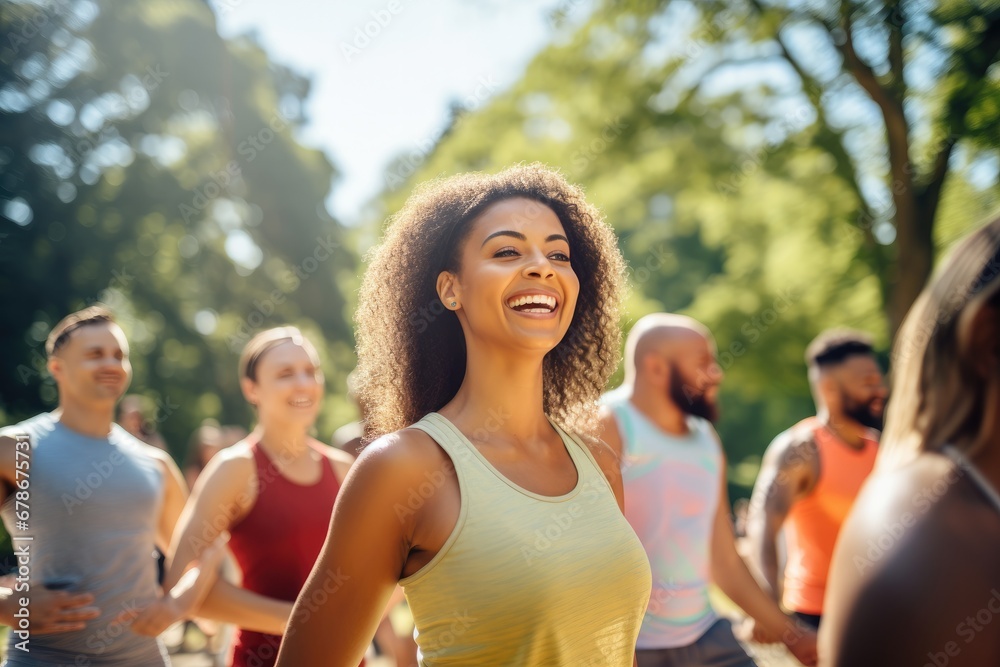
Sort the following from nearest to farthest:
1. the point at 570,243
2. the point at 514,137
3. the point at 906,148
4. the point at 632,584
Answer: the point at 632,584, the point at 570,243, the point at 906,148, the point at 514,137

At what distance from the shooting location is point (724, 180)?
10.2m

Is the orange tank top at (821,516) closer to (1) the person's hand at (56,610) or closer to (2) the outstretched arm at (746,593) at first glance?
(2) the outstretched arm at (746,593)

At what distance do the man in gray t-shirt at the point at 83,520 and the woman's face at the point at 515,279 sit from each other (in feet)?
6.54

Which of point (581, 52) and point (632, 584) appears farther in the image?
point (581, 52)

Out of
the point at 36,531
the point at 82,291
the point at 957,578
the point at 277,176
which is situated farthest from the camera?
the point at 277,176

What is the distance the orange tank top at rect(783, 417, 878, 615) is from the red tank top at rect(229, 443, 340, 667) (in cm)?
269

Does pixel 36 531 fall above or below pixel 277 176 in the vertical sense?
below

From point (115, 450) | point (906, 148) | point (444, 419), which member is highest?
point (906, 148)

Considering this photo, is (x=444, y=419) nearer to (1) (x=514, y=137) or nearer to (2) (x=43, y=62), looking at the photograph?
(1) (x=514, y=137)

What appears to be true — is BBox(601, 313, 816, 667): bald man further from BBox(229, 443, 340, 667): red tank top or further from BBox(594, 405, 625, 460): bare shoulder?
BBox(229, 443, 340, 667): red tank top

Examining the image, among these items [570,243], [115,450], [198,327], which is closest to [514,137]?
[115,450]

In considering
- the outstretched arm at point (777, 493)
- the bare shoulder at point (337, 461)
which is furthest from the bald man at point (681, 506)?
the bare shoulder at point (337, 461)

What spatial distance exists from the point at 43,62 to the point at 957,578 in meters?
19.1

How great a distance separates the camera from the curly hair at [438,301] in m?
2.27
